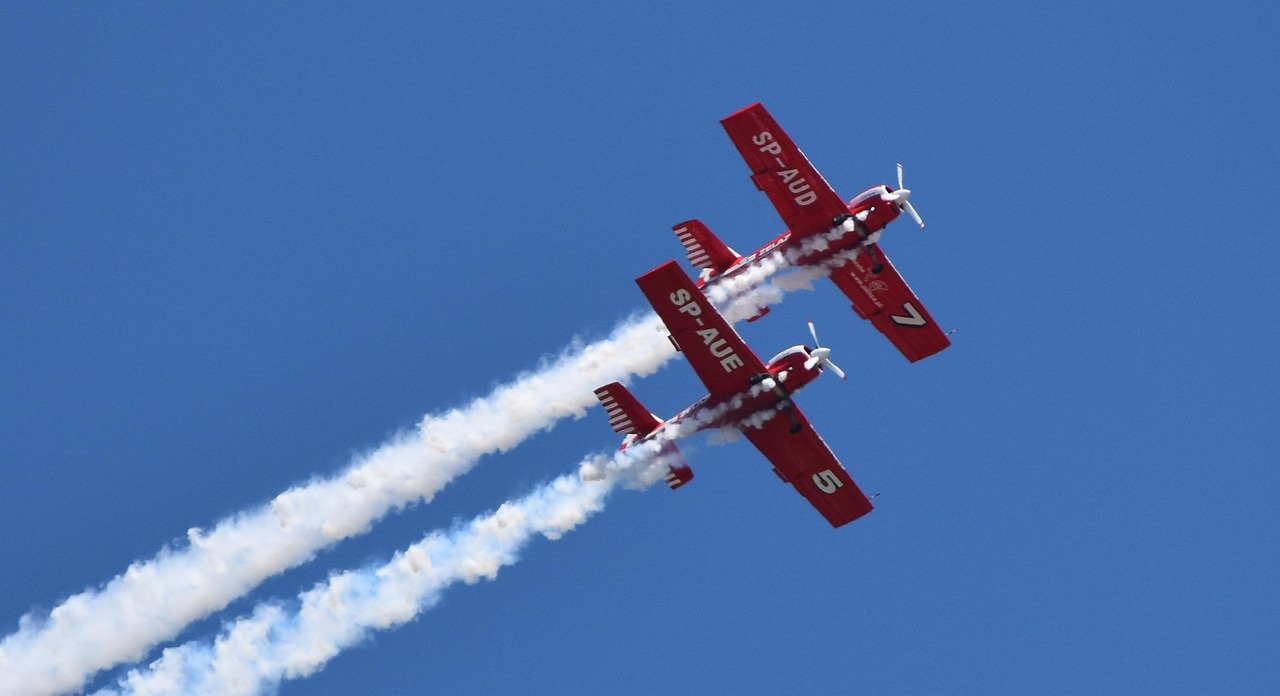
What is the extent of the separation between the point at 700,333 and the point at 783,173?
6413 millimetres

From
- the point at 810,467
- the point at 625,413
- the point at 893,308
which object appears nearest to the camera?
the point at 625,413

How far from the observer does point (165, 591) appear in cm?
6881

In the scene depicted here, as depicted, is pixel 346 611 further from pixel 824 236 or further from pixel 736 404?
pixel 824 236

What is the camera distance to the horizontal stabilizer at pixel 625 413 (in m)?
65.2

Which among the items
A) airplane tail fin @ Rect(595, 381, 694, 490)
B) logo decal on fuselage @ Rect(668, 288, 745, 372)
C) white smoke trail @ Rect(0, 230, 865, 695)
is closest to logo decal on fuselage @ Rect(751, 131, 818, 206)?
white smoke trail @ Rect(0, 230, 865, 695)

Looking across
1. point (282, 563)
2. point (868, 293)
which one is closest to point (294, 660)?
point (282, 563)

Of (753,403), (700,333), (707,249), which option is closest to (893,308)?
(707,249)

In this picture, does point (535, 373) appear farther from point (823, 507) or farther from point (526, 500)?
point (823, 507)

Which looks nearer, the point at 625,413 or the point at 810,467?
the point at 625,413

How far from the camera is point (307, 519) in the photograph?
228 feet

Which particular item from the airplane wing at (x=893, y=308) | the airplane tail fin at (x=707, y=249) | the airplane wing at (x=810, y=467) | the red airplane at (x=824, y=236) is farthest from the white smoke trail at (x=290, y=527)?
the airplane wing at (x=810, y=467)

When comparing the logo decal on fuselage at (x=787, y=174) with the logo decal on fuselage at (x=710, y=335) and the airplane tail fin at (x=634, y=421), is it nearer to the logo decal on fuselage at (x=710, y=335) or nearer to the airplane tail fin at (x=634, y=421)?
→ the logo decal on fuselage at (x=710, y=335)

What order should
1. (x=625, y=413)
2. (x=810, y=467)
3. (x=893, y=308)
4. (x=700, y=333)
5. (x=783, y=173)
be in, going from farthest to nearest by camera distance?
(x=893, y=308) → (x=783, y=173) → (x=810, y=467) → (x=625, y=413) → (x=700, y=333)

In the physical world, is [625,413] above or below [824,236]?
below
